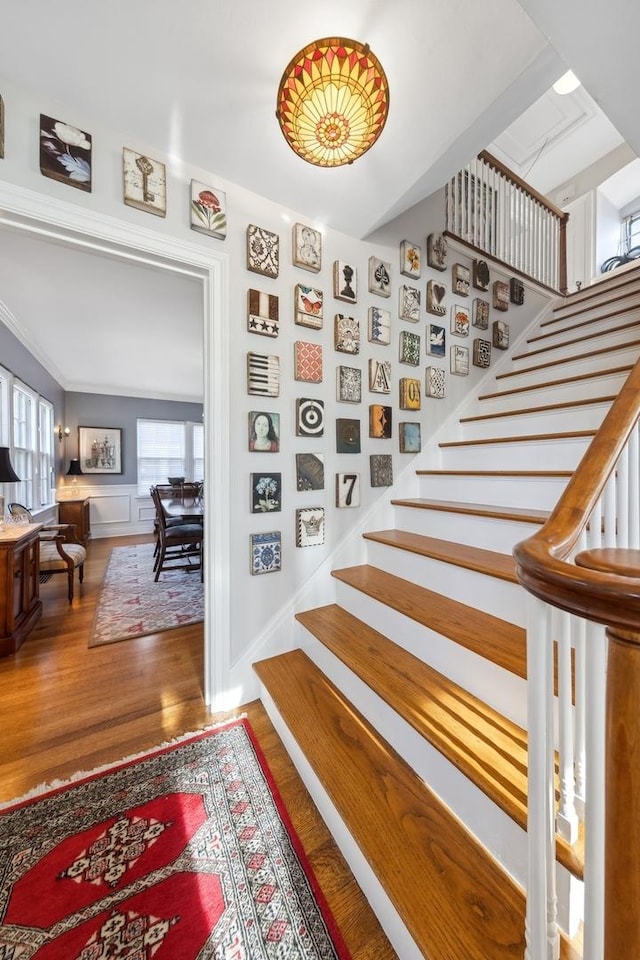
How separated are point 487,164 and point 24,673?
4.79 meters

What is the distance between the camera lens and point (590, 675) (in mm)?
448

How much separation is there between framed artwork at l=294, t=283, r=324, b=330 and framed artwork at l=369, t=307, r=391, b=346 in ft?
1.14

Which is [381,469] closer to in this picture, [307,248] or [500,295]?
[307,248]

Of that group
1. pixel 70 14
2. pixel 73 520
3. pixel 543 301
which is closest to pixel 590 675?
pixel 70 14

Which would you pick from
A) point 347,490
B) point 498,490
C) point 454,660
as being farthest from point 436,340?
point 454,660

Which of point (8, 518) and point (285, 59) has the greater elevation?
point (285, 59)

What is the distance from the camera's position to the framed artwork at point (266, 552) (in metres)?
1.71

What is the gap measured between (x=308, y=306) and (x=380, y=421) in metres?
0.77

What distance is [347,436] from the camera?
78.3 inches

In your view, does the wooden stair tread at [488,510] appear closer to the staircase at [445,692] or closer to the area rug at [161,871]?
the staircase at [445,692]

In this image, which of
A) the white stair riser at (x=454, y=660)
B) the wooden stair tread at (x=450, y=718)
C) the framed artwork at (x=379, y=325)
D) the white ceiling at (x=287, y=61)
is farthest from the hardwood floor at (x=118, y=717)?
the white ceiling at (x=287, y=61)

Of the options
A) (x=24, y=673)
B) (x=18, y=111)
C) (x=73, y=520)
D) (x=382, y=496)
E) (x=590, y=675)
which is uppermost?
(x=18, y=111)

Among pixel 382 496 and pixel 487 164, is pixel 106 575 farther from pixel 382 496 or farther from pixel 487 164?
pixel 487 164

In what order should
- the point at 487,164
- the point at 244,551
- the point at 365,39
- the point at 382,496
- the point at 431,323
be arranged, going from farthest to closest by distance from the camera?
the point at 487,164
the point at 431,323
the point at 382,496
the point at 244,551
the point at 365,39
